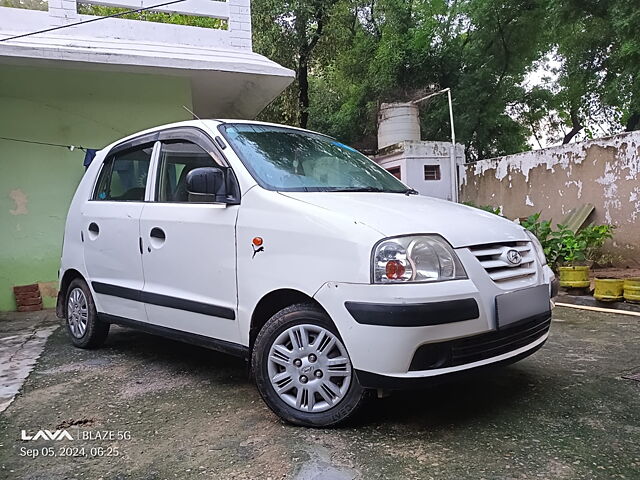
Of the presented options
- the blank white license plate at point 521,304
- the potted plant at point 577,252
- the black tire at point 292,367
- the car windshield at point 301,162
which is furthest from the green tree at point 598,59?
the black tire at point 292,367

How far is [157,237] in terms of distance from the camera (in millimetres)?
3484

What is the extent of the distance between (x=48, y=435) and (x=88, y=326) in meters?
1.65

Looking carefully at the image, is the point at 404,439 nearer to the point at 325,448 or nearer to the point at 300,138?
the point at 325,448

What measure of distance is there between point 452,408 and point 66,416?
2154mm

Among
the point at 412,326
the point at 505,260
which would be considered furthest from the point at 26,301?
the point at 505,260

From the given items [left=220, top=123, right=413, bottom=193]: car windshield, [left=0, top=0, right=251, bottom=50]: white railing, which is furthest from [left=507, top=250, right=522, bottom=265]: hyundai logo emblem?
[left=0, top=0, right=251, bottom=50]: white railing

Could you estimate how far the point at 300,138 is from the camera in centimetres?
371

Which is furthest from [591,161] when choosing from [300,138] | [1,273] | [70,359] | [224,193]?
[1,273]

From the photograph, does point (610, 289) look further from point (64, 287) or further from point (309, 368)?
point (64, 287)

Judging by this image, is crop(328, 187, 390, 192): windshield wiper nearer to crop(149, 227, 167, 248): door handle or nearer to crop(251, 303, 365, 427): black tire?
crop(251, 303, 365, 427): black tire

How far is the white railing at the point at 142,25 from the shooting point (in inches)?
241

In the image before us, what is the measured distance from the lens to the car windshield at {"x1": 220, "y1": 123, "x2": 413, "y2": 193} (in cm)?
311

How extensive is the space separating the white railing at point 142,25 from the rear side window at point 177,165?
3544 mm

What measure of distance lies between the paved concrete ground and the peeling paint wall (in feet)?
12.9
